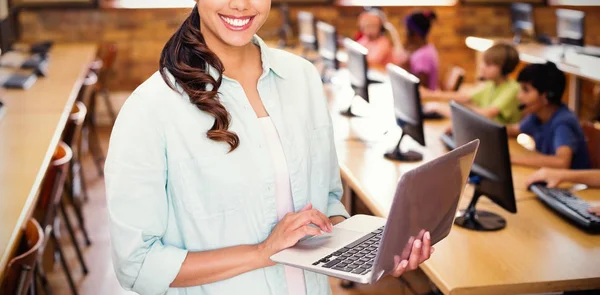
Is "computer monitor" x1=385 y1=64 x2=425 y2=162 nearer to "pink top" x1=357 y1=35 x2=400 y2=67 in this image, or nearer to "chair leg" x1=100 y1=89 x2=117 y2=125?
"pink top" x1=357 y1=35 x2=400 y2=67

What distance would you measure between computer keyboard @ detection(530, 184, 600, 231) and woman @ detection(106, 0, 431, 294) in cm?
108

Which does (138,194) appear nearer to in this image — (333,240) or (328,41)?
(333,240)

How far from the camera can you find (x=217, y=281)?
4.49 feet

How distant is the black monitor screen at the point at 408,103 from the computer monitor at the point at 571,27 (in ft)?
11.3

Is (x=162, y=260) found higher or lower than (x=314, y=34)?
higher

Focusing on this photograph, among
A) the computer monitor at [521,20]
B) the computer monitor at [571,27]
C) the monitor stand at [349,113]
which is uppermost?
the monitor stand at [349,113]

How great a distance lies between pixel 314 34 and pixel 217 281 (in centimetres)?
498

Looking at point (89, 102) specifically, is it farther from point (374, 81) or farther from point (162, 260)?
point (162, 260)

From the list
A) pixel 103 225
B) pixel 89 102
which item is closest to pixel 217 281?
pixel 103 225

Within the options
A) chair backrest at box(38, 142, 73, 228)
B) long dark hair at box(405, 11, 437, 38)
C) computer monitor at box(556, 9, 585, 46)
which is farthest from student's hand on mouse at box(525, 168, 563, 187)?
computer monitor at box(556, 9, 585, 46)

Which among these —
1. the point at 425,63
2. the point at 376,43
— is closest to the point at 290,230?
the point at 425,63

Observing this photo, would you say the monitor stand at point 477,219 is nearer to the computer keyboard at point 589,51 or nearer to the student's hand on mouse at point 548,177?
the student's hand on mouse at point 548,177

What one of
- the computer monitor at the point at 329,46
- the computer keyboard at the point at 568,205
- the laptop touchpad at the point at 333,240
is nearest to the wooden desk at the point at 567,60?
the computer monitor at the point at 329,46

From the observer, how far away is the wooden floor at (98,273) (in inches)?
141
